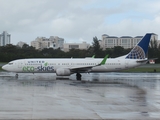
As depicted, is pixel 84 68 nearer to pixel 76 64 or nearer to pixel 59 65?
pixel 76 64

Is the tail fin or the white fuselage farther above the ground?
the tail fin

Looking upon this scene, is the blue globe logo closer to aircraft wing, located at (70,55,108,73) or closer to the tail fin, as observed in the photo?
the tail fin

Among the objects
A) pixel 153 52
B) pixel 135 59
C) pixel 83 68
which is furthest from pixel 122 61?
pixel 153 52

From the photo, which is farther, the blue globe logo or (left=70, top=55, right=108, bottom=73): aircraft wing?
the blue globe logo

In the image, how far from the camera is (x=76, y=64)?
39469 millimetres

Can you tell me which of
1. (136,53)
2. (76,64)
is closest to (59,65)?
(76,64)

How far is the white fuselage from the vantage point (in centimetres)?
3847

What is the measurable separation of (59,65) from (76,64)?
2.07 m

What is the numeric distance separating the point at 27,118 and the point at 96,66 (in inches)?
1093

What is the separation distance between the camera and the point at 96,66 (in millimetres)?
38844

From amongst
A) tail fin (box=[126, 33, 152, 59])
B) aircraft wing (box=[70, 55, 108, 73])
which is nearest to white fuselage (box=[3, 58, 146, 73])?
aircraft wing (box=[70, 55, 108, 73])

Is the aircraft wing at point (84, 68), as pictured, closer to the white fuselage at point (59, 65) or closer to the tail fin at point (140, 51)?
the white fuselage at point (59, 65)

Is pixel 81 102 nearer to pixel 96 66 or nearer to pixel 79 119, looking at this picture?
pixel 79 119

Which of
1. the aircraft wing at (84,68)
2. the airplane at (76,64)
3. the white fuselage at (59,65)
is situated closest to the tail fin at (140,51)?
the airplane at (76,64)
